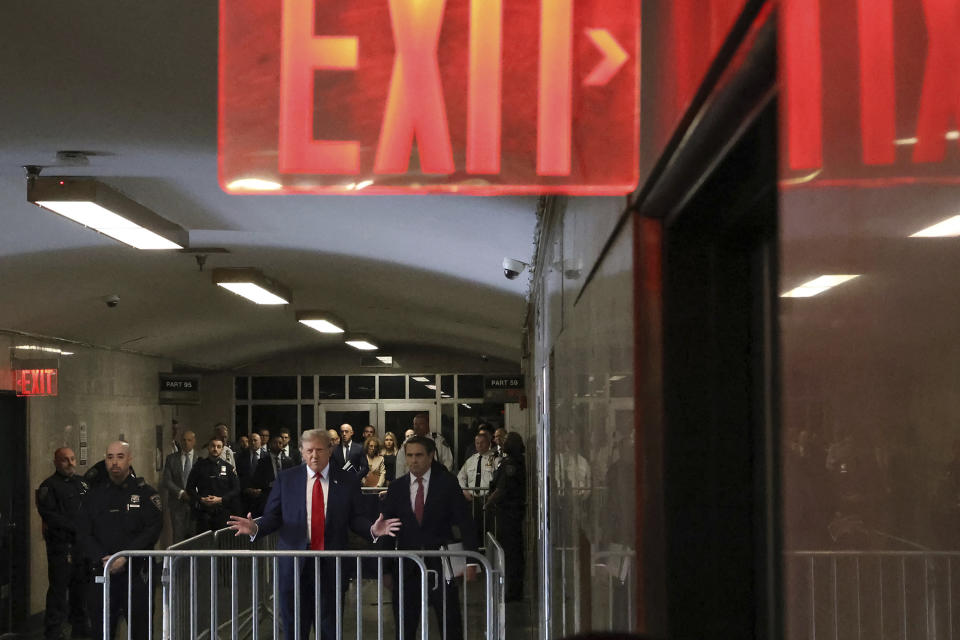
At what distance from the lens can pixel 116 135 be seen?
6.45 m

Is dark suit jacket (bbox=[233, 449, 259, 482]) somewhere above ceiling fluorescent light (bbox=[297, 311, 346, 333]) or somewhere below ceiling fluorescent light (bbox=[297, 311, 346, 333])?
below

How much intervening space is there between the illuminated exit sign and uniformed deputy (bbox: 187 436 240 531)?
1236 cm

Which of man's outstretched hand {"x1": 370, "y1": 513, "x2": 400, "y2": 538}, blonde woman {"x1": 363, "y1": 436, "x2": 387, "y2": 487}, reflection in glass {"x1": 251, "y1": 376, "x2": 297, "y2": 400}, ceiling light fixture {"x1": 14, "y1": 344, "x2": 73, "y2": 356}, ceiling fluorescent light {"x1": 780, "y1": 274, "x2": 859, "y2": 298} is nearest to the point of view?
ceiling fluorescent light {"x1": 780, "y1": 274, "x2": 859, "y2": 298}

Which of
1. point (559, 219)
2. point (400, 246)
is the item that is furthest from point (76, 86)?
point (400, 246)

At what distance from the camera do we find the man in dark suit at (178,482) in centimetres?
1591

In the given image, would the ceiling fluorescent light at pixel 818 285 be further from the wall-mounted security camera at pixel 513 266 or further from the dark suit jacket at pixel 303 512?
the wall-mounted security camera at pixel 513 266

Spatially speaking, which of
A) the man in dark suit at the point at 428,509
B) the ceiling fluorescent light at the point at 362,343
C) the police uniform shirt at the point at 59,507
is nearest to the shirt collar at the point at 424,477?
the man in dark suit at the point at 428,509

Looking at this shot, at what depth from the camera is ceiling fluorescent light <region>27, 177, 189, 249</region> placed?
7137 mm

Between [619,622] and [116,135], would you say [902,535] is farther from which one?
[116,135]

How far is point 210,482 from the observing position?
14383 mm

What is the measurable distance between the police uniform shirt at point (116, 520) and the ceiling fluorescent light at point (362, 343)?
13.4m

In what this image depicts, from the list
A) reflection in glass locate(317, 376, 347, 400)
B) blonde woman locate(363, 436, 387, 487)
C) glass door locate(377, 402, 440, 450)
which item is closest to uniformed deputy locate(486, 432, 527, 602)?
blonde woman locate(363, 436, 387, 487)

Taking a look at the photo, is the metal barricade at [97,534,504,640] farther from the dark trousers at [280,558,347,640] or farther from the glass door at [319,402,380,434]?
the glass door at [319,402,380,434]

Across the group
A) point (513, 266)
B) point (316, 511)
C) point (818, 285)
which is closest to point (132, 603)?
point (316, 511)
